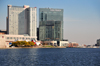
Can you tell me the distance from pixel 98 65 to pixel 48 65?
613 inches

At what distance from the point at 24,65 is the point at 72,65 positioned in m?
14.7

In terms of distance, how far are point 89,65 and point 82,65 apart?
2304 millimetres

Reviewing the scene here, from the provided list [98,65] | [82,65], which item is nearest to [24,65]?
[82,65]

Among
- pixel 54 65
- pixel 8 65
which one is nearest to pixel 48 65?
pixel 54 65

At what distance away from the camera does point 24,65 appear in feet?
235

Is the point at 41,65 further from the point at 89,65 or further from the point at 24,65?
the point at 89,65

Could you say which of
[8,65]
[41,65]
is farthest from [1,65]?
[41,65]

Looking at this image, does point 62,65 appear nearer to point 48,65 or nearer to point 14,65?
point 48,65

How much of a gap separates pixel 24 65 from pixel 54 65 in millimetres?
9190

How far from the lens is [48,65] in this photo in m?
72.7

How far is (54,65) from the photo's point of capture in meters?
72.3

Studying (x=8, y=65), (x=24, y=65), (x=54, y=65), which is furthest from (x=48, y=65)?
(x=8, y=65)

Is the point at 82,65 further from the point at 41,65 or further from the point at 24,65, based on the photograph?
the point at 24,65

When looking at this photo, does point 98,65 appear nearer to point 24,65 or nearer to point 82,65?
point 82,65
